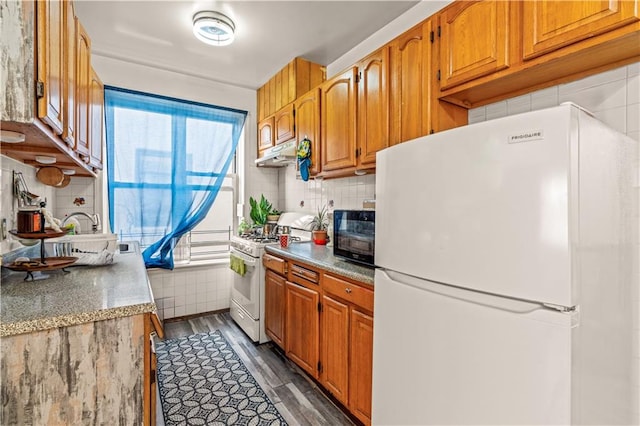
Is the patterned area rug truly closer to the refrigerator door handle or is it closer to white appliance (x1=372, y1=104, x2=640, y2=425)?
white appliance (x1=372, y1=104, x2=640, y2=425)

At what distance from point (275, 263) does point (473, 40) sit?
79.2 inches

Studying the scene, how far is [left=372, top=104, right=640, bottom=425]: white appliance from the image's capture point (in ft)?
2.72

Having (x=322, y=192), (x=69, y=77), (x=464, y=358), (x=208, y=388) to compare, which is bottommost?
(x=208, y=388)

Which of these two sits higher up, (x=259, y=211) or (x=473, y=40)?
(x=473, y=40)

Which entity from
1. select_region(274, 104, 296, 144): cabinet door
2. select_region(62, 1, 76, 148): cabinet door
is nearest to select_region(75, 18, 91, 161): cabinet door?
select_region(62, 1, 76, 148): cabinet door

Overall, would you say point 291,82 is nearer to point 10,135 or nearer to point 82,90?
point 82,90

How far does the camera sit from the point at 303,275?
7.26 ft

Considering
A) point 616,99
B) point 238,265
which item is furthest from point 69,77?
point 616,99

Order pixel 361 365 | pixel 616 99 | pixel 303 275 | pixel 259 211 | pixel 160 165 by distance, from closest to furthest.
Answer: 1. pixel 616 99
2. pixel 361 365
3. pixel 303 275
4. pixel 160 165
5. pixel 259 211

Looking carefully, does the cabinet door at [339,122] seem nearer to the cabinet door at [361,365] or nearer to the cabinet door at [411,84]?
the cabinet door at [411,84]

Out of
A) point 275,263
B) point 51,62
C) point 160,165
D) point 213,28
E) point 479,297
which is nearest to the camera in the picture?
point 479,297

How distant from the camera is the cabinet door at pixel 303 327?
209 centimetres

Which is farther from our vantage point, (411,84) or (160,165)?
(160,165)

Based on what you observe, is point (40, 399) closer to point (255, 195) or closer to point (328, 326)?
point (328, 326)
